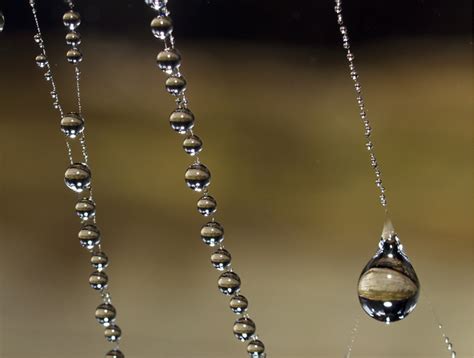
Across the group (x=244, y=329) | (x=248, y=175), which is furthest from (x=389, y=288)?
(x=248, y=175)

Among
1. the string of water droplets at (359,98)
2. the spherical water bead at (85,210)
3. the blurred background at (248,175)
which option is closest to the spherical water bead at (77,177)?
the spherical water bead at (85,210)

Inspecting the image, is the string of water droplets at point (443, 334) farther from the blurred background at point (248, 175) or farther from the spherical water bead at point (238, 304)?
the spherical water bead at point (238, 304)

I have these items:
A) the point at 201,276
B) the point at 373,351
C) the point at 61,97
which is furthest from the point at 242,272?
the point at 61,97

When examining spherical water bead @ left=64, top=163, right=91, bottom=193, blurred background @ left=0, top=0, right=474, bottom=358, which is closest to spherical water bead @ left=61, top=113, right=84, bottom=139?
spherical water bead @ left=64, top=163, right=91, bottom=193

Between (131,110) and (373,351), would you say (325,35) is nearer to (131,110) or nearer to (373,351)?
(131,110)

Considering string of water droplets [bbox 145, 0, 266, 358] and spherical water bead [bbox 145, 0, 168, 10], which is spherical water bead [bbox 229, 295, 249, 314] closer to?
string of water droplets [bbox 145, 0, 266, 358]
